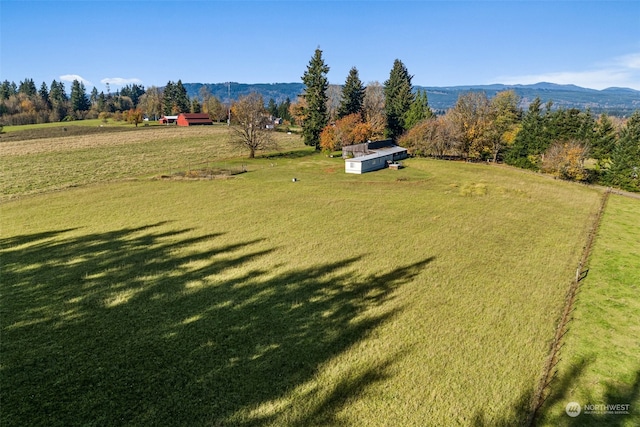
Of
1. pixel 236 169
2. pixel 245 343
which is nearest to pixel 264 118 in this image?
pixel 236 169

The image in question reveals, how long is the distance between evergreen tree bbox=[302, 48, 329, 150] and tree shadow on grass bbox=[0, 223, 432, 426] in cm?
5488

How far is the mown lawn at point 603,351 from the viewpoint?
1252cm

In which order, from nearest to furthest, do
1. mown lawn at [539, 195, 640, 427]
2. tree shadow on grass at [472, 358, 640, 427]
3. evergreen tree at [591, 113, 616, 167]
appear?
tree shadow on grass at [472, 358, 640, 427] < mown lawn at [539, 195, 640, 427] < evergreen tree at [591, 113, 616, 167]

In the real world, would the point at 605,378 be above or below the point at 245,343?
below

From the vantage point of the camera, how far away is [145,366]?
45.3 feet

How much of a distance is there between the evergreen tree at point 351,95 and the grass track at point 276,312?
5005cm

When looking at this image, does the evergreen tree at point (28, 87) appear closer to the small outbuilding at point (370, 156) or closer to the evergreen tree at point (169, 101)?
the evergreen tree at point (169, 101)

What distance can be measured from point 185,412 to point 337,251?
15.7m

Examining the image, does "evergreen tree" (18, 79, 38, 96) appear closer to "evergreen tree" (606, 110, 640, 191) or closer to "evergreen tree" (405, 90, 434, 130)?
"evergreen tree" (405, 90, 434, 130)

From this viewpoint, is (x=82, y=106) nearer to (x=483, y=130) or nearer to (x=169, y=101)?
(x=169, y=101)

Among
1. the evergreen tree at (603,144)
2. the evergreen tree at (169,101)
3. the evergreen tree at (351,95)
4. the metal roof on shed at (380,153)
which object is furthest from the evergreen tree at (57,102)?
the evergreen tree at (603,144)

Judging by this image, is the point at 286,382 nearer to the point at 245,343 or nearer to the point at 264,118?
the point at 245,343

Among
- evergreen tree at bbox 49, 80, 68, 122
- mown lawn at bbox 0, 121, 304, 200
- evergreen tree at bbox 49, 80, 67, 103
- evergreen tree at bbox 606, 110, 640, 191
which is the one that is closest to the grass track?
mown lawn at bbox 0, 121, 304, 200

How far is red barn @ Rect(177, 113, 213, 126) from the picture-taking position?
133 meters
